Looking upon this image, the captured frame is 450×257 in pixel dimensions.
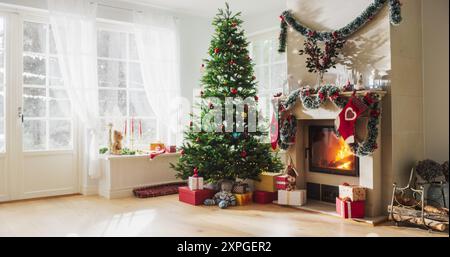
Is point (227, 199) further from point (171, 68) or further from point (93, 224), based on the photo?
point (171, 68)

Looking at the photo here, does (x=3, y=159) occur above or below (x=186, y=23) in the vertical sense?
below

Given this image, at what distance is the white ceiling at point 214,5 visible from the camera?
18.3 ft

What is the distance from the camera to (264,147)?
4852mm

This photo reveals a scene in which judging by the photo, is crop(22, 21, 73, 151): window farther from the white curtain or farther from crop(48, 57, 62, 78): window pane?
the white curtain

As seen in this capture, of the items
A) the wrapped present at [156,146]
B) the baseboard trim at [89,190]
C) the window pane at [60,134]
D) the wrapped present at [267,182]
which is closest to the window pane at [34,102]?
the window pane at [60,134]

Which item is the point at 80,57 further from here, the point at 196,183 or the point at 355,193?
the point at 355,193

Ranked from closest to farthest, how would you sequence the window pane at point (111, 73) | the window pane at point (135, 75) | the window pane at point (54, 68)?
the window pane at point (54, 68)
the window pane at point (111, 73)
the window pane at point (135, 75)

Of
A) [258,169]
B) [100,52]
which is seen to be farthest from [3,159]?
[258,169]

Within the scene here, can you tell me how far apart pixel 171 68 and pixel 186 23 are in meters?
0.79

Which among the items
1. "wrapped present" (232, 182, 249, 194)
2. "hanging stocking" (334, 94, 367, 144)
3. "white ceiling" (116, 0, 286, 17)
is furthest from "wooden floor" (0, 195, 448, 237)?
"white ceiling" (116, 0, 286, 17)

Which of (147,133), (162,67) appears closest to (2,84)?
(147,133)

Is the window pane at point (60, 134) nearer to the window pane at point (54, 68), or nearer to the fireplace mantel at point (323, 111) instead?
the window pane at point (54, 68)

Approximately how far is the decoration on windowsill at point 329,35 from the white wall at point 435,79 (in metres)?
0.59

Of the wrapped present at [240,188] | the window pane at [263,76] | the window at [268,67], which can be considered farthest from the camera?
the window pane at [263,76]
